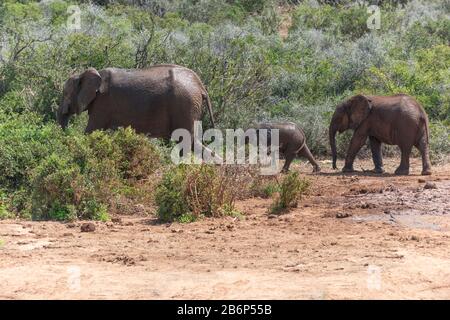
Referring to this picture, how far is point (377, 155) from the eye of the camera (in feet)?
50.5

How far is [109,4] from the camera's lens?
28734 millimetres

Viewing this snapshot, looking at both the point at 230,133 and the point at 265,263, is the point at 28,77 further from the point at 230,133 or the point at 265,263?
the point at 265,263

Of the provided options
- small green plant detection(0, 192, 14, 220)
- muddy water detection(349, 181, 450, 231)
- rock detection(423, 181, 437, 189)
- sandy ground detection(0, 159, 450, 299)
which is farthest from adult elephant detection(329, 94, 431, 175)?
small green plant detection(0, 192, 14, 220)

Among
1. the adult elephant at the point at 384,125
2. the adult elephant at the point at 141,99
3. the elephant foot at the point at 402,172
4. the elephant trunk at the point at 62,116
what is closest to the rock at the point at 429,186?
the adult elephant at the point at 384,125

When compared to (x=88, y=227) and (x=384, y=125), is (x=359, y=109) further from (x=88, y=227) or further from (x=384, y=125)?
(x=88, y=227)

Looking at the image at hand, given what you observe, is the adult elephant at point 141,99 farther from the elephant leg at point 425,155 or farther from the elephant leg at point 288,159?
the elephant leg at point 425,155

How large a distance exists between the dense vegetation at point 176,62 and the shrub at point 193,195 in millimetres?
28

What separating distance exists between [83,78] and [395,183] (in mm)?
4538

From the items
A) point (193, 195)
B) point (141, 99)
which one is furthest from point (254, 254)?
point (141, 99)

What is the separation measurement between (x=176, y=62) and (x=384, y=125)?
4.05 m

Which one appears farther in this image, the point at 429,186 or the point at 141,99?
the point at 141,99

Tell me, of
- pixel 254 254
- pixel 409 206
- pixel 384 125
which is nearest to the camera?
pixel 254 254

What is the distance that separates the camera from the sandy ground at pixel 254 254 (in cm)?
771
